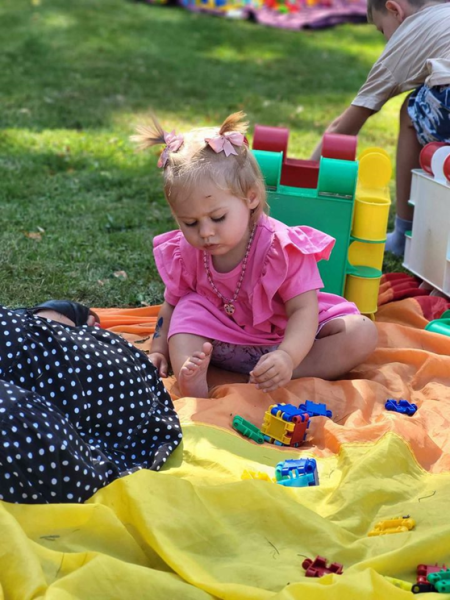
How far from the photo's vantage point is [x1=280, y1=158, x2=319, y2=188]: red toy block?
333cm

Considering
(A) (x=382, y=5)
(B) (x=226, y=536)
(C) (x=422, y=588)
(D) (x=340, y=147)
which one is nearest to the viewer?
(C) (x=422, y=588)

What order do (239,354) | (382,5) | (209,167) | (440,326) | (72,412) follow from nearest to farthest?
1. (72,412)
2. (209,167)
3. (239,354)
4. (440,326)
5. (382,5)

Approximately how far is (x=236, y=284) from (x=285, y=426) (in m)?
0.59

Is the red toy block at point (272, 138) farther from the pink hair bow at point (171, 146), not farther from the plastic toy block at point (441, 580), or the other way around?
the plastic toy block at point (441, 580)

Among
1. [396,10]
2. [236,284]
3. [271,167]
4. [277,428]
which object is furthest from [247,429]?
[396,10]

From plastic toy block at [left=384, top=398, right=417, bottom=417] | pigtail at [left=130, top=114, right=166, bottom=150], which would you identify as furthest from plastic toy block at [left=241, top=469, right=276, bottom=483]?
pigtail at [left=130, top=114, right=166, bottom=150]

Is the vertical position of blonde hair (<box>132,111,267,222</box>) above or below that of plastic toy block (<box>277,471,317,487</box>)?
above

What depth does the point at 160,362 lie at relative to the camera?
2918 millimetres

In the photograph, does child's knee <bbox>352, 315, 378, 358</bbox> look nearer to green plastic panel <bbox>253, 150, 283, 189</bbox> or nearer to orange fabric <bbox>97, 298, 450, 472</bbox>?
orange fabric <bbox>97, 298, 450, 472</bbox>

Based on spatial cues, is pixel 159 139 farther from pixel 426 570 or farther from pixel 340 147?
pixel 426 570

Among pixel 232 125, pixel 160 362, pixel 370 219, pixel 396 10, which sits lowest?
pixel 160 362

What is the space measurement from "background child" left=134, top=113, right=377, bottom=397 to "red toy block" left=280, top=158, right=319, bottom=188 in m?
0.46

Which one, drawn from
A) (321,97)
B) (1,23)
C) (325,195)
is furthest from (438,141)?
(1,23)

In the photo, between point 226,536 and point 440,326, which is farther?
point 440,326
